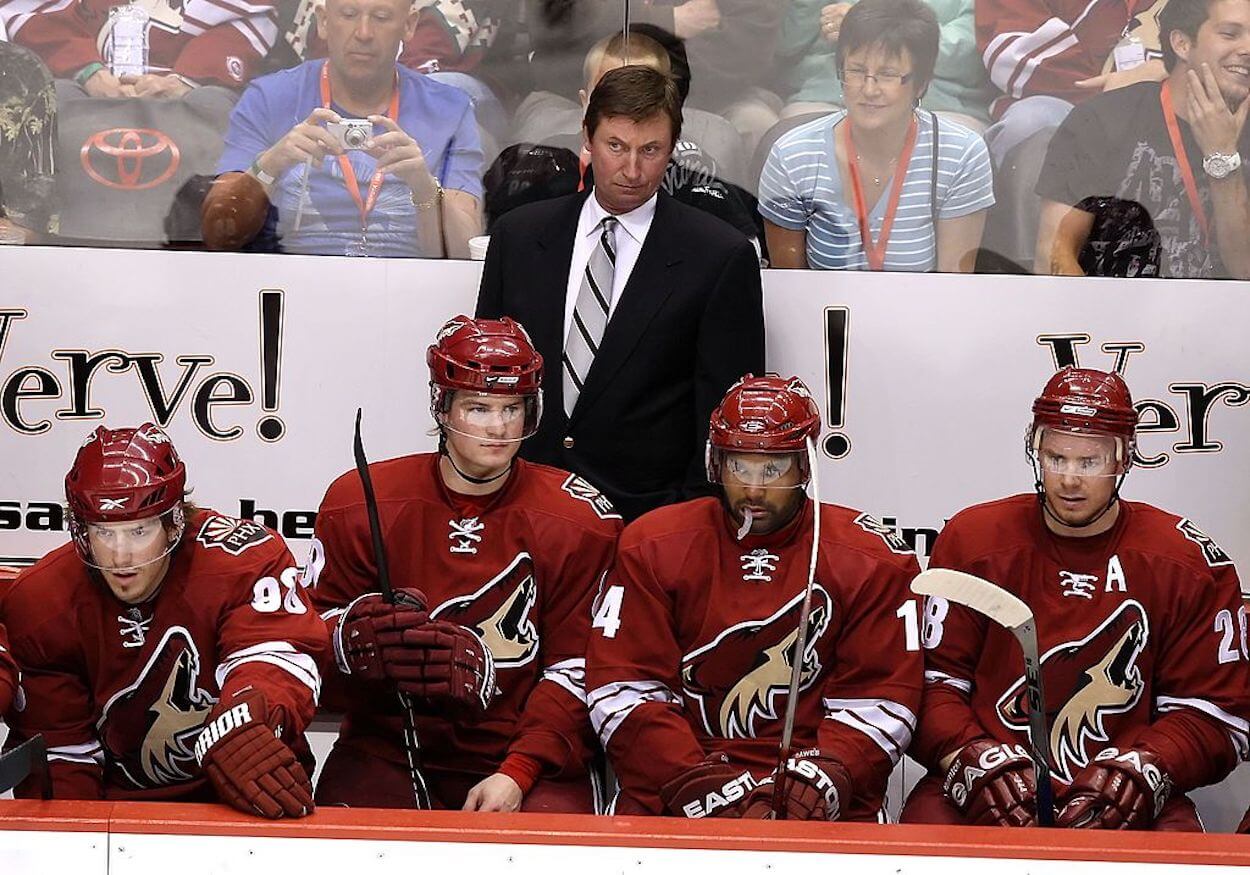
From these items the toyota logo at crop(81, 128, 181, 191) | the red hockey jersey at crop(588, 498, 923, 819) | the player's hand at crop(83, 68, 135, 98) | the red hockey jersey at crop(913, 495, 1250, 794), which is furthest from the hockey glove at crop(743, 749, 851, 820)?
the player's hand at crop(83, 68, 135, 98)

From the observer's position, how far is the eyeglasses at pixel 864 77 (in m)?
4.28

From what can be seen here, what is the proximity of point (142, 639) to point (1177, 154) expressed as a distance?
109 inches

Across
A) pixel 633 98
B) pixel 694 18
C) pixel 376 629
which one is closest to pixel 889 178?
pixel 694 18

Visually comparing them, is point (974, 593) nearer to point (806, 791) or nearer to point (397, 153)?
point (806, 791)

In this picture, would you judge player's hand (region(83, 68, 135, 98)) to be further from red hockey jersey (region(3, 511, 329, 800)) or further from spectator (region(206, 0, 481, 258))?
red hockey jersey (region(3, 511, 329, 800))

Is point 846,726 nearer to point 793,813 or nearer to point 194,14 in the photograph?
point 793,813

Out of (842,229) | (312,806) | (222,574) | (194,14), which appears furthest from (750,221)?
(312,806)

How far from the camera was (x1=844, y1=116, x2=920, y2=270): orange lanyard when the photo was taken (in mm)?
4285

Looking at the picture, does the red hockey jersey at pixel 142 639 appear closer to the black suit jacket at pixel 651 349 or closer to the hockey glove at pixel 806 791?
the hockey glove at pixel 806 791

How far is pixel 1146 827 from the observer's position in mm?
3115

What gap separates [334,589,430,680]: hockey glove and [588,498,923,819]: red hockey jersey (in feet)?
1.13

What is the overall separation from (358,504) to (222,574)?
1.22ft

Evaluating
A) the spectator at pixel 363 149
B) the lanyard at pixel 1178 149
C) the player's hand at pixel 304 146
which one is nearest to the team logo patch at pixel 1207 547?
the lanyard at pixel 1178 149

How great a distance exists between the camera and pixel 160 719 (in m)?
3.09
